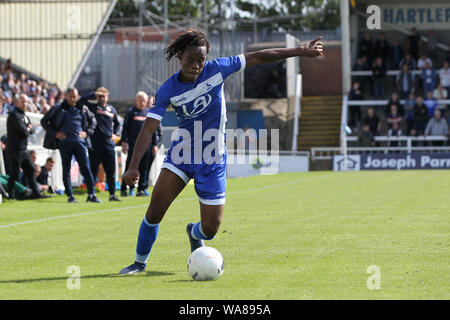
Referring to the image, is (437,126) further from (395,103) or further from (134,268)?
(134,268)

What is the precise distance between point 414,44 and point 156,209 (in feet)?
117

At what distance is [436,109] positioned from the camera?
38.2 m

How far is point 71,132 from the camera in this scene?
707 inches

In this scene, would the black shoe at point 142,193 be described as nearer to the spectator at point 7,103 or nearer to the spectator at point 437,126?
the spectator at point 7,103

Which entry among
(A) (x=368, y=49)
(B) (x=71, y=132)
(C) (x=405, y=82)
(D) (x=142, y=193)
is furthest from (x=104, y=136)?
(A) (x=368, y=49)

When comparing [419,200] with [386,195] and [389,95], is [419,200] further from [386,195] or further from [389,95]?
[389,95]

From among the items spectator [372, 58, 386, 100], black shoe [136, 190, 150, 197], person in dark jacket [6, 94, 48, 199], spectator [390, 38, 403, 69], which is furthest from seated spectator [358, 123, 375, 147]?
person in dark jacket [6, 94, 48, 199]

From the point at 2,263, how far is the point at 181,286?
2.58 meters

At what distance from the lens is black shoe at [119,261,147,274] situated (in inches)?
314

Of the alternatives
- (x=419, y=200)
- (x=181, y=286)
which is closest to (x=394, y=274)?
(x=181, y=286)

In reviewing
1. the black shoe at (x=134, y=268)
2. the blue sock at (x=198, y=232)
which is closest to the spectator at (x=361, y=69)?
the blue sock at (x=198, y=232)

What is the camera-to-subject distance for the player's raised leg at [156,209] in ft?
26.2

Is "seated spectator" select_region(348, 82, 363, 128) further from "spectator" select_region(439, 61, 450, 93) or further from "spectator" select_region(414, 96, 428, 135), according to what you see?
"spectator" select_region(439, 61, 450, 93)

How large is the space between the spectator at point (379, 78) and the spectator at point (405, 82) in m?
0.82
